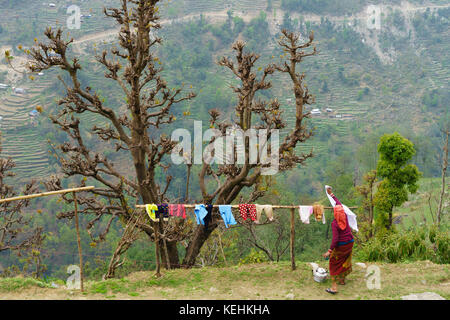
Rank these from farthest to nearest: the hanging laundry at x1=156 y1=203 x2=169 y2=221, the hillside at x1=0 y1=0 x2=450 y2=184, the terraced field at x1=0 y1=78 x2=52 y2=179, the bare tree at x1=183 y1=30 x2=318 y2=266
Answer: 1. the hillside at x1=0 y1=0 x2=450 y2=184
2. the terraced field at x1=0 y1=78 x2=52 y2=179
3. the bare tree at x1=183 y1=30 x2=318 y2=266
4. the hanging laundry at x1=156 y1=203 x2=169 y2=221

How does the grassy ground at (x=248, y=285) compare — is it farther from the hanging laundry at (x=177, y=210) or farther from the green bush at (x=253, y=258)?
the green bush at (x=253, y=258)

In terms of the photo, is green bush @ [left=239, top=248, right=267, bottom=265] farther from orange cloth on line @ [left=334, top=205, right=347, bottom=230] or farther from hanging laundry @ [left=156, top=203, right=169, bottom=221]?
orange cloth on line @ [left=334, top=205, right=347, bottom=230]

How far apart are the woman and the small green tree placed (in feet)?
24.3

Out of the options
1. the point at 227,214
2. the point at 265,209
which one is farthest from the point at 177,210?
the point at 265,209

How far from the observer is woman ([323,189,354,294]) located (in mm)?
6031

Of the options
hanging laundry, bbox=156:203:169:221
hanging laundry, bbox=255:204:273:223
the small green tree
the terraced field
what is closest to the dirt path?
the terraced field

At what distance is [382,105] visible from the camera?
74375 millimetres

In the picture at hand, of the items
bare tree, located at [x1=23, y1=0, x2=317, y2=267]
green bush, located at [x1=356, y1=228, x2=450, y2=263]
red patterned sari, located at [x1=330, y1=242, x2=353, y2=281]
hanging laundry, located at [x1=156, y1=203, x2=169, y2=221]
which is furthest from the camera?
bare tree, located at [x1=23, y1=0, x2=317, y2=267]

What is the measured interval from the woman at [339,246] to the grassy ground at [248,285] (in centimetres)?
30

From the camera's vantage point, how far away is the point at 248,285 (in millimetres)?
6734

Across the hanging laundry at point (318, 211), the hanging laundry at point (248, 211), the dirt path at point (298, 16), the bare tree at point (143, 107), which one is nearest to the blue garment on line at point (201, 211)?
the hanging laundry at point (248, 211)
